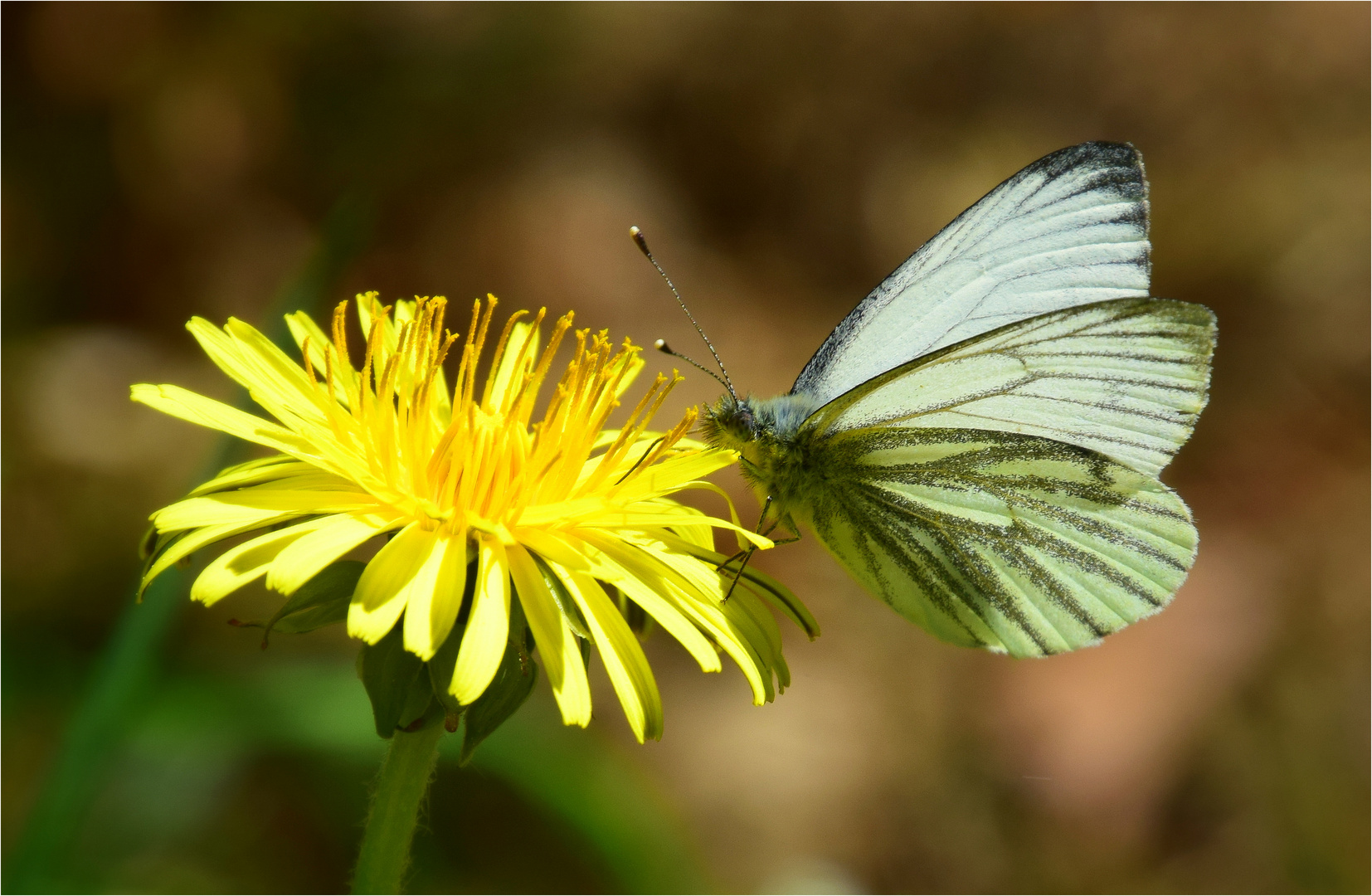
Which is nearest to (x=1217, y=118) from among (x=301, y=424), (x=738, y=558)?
(x=738, y=558)

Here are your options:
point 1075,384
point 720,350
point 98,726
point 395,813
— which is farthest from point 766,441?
point 720,350

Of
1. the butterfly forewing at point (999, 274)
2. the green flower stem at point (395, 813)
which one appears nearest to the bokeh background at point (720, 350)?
the green flower stem at point (395, 813)

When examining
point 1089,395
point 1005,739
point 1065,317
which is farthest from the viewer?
point 1005,739

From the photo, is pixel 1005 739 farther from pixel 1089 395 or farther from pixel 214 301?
pixel 214 301

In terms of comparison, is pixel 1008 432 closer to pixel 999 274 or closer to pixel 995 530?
pixel 995 530

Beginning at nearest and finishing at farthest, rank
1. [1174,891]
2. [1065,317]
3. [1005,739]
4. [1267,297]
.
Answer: [1065,317], [1174,891], [1005,739], [1267,297]

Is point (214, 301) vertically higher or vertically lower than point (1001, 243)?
higher

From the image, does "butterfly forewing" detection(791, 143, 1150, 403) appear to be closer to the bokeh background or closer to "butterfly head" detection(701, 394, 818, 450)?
"butterfly head" detection(701, 394, 818, 450)
